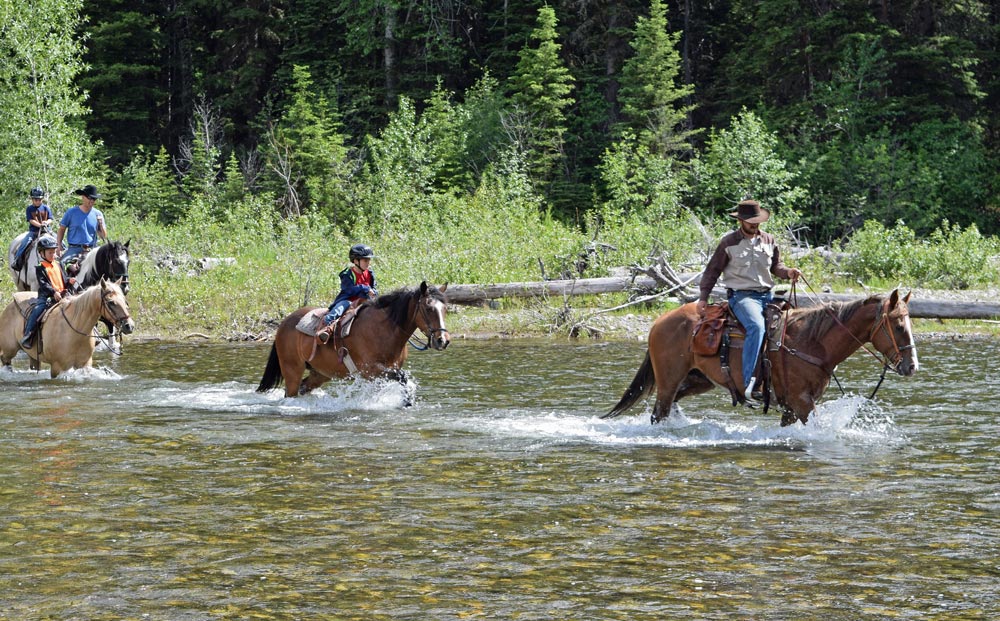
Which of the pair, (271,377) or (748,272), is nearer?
(748,272)

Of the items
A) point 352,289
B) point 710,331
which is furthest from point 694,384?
point 352,289

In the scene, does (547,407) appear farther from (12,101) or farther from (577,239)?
(12,101)

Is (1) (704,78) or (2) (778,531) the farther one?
(1) (704,78)

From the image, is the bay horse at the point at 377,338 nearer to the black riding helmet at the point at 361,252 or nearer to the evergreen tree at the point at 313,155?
the black riding helmet at the point at 361,252

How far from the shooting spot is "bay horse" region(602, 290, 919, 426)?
1184 centimetres

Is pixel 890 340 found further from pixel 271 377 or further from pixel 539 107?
pixel 539 107

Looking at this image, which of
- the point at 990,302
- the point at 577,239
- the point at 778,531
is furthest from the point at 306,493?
the point at 577,239

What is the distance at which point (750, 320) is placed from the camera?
12.4 metres

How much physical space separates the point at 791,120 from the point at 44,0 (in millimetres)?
25063

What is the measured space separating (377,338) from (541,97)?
2819 centimetres

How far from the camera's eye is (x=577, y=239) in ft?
98.0

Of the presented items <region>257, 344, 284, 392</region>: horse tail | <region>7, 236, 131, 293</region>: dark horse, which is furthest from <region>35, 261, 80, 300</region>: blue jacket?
<region>257, 344, 284, 392</region>: horse tail

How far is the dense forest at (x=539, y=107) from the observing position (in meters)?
36.1

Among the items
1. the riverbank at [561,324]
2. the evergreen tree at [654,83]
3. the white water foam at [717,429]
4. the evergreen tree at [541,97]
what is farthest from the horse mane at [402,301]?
the evergreen tree at [541,97]
